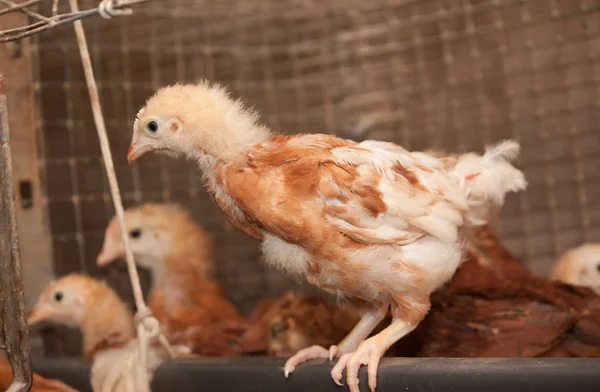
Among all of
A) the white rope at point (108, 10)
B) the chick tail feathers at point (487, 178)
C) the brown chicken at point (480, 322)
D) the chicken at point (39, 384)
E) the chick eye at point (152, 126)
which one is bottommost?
the chicken at point (39, 384)

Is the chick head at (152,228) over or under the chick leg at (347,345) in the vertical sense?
over

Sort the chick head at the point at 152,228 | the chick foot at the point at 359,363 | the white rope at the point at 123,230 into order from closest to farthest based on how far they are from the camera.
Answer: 1. the chick foot at the point at 359,363
2. the white rope at the point at 123,230
3. the chick head at the point at 152,228

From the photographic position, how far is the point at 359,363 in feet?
3.19

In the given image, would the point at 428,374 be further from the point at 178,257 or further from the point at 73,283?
the point at 178,257

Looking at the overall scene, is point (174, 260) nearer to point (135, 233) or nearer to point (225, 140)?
point (135, 233)

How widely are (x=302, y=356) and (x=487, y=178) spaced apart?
43cm

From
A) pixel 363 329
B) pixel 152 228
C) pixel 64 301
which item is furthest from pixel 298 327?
pixel 152 228

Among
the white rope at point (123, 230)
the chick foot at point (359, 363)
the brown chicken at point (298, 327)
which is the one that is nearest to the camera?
the chick foot at point (359, 363)

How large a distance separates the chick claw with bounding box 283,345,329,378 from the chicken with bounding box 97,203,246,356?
0.67m

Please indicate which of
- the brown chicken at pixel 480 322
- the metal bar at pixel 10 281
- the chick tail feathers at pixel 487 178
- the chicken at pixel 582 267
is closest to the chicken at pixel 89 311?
the brown chicken at pixel 480 322

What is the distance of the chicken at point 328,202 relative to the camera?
3.23ft

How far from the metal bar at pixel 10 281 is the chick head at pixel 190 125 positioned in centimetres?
18

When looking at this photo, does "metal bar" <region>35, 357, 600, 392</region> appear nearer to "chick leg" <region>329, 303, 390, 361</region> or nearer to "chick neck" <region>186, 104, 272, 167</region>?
"chick leg" <region>329, 303, 390, 361</region>

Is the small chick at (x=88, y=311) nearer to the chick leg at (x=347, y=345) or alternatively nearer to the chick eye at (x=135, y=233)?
the chick eye at (x=135, y=233)
